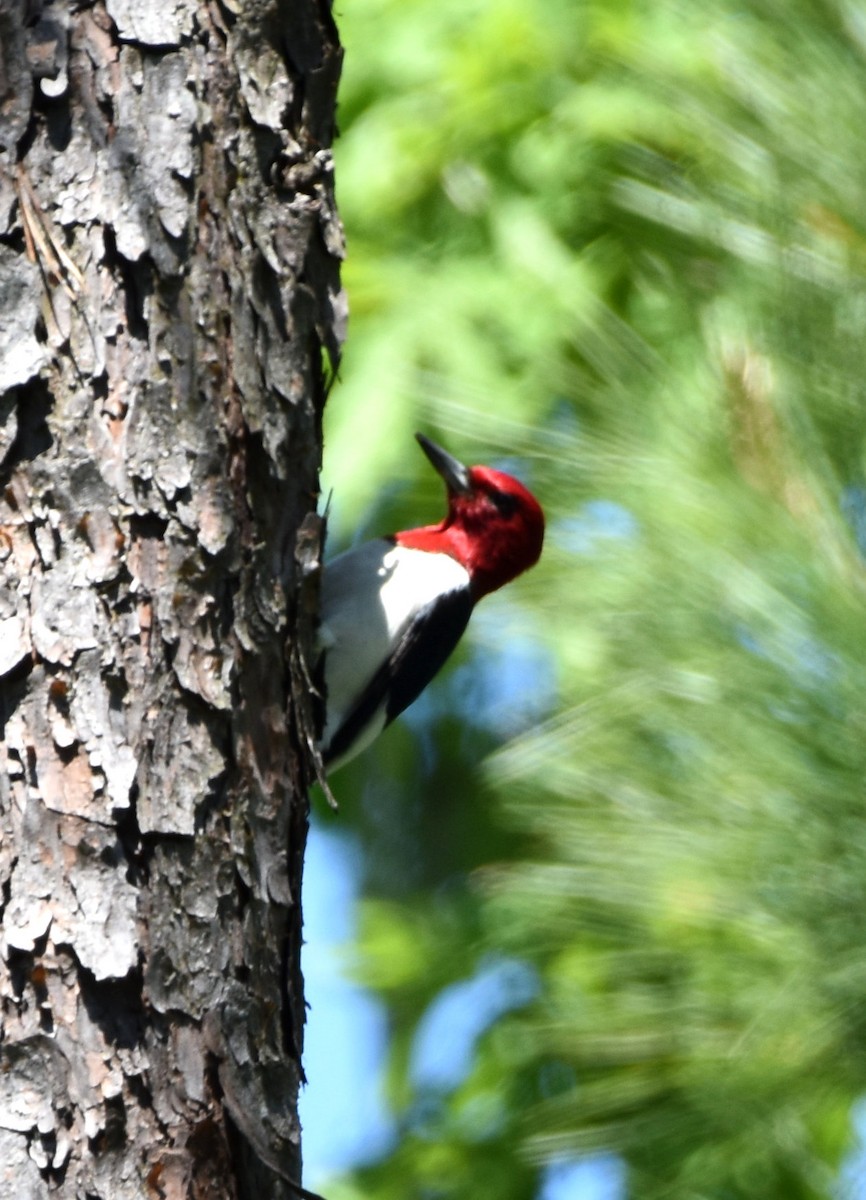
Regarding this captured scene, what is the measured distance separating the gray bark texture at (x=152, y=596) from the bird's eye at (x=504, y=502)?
1416mm

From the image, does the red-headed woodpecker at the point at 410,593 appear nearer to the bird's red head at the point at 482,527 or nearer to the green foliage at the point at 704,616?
the bird's red head at the point at 482,527

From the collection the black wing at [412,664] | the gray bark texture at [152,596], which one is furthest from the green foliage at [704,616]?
the gray bark texture at [152,596]

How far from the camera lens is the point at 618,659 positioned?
2.76 meters

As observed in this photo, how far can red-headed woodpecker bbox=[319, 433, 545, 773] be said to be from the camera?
3535mm

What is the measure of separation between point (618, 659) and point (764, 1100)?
0.78 metres

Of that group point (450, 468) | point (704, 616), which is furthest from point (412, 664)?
point (704, 616)

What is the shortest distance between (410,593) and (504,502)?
30 cm

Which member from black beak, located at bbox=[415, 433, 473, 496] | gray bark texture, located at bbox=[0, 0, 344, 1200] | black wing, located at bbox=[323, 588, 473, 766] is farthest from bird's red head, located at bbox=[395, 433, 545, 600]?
gray bark texture, located at bbox=[0, 0, 344, 1200]

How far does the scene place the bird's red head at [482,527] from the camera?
11.8 ft

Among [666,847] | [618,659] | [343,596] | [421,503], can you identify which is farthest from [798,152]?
[421,503]

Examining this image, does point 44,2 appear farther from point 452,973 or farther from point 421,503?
point 452,973

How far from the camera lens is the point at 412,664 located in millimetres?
3766

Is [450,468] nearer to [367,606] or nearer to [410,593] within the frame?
[410,593]

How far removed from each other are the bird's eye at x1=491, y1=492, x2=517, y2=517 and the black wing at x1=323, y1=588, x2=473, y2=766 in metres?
0.25
